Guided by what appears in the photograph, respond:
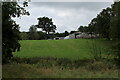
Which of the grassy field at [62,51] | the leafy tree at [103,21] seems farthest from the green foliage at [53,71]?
the leafy tree at [103,21]

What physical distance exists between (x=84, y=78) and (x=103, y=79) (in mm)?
940

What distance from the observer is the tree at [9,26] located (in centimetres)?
1303

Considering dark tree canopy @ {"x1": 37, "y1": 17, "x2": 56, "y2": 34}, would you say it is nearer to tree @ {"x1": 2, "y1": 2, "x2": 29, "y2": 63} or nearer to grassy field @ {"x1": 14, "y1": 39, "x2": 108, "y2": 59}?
grassy field @ {"x1": 14, "y1": 39, "x2": 108, "y2": 59}

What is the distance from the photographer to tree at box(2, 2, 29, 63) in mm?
13031

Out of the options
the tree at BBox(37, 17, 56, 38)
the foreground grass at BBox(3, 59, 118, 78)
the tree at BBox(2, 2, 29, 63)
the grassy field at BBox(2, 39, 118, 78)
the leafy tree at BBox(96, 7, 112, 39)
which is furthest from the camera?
the tree at BBox(37, 17, 56, 38)

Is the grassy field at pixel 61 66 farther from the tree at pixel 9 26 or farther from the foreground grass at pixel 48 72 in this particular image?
the tree at pixel 9 26

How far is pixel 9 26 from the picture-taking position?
13.8 meters

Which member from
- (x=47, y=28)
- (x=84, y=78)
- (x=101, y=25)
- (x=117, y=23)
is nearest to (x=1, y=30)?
(x=84, y=78)

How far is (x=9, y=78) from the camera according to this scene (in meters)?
10.1

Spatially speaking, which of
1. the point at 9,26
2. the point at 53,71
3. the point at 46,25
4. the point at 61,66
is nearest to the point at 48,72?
the point at 53,71

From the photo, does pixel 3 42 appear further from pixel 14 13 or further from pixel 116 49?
pixel 116 49

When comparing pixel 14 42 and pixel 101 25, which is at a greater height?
pixel 101 25

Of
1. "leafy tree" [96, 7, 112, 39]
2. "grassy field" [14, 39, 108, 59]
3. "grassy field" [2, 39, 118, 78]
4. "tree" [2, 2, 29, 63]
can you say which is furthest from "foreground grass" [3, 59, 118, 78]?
"leafy tree" [96, 7, 112, 39]

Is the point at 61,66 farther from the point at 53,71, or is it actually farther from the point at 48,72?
the point at 48,72
